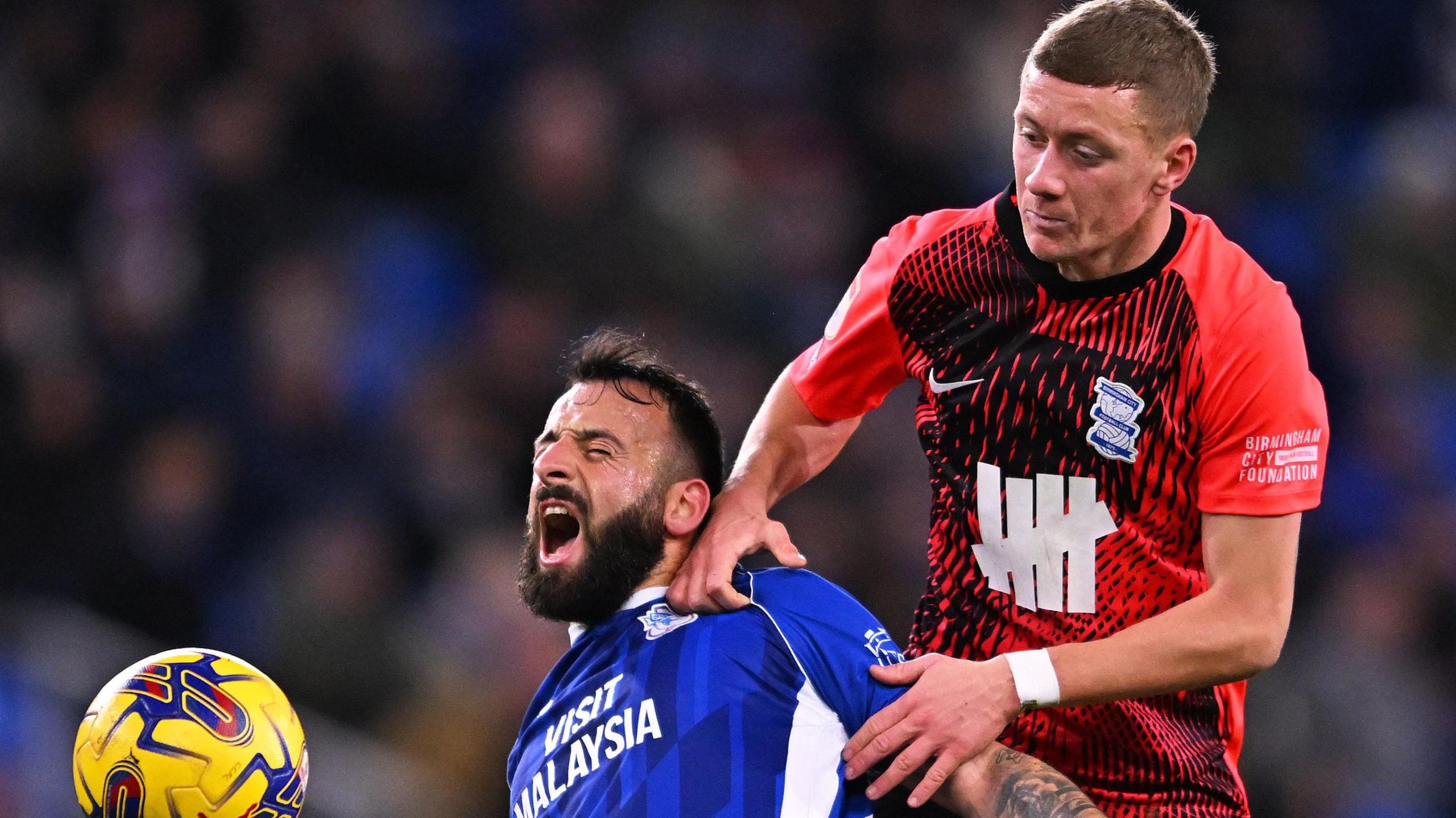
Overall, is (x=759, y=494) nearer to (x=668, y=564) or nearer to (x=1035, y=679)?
(x=668, y=564)

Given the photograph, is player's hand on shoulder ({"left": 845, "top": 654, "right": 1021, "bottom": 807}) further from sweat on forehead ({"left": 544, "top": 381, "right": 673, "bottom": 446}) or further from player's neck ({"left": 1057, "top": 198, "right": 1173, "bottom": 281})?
sweat on forehead ({"left": 544, "top": 381, "right": 673, "bottom": 446})

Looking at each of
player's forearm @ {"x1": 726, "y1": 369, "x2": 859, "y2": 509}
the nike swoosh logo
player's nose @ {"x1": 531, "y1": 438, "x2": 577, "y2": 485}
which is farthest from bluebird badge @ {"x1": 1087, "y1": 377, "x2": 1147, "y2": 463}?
player's nose @ {"x1": 531, "y1": 438, "x2": 577, "y2": 485}

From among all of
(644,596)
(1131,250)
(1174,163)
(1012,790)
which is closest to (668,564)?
(644,596)

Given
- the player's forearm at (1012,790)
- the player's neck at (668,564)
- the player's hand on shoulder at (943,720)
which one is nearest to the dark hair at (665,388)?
the player's neck at (668,564)

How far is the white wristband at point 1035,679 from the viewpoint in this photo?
2814 millimetres

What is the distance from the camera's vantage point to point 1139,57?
2768 mm

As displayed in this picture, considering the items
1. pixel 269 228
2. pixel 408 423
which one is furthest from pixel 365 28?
pixel 408 423

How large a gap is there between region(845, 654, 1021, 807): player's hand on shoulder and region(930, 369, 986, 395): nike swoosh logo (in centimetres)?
56

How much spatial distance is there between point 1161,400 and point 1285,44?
6.11 metres

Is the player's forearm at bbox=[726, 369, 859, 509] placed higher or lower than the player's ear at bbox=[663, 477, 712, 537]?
higher

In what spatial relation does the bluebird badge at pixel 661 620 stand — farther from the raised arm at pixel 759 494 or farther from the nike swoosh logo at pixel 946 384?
the nike swoosh logo at pixel 946 384

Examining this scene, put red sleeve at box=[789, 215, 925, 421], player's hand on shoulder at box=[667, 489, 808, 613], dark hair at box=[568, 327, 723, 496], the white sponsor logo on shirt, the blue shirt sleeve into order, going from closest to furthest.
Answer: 1. the white sponsor logo on shirt
2. the blue shirt sleeve
3. player's hand on shoulder at box=[667, 489, 808, 613]
4. red sleeve at box=[789, 215, 925, 421]
5. dark hair at box=[568, 327, 723, 496]

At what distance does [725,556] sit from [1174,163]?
3.98ft

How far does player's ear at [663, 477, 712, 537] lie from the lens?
3.53 metres
